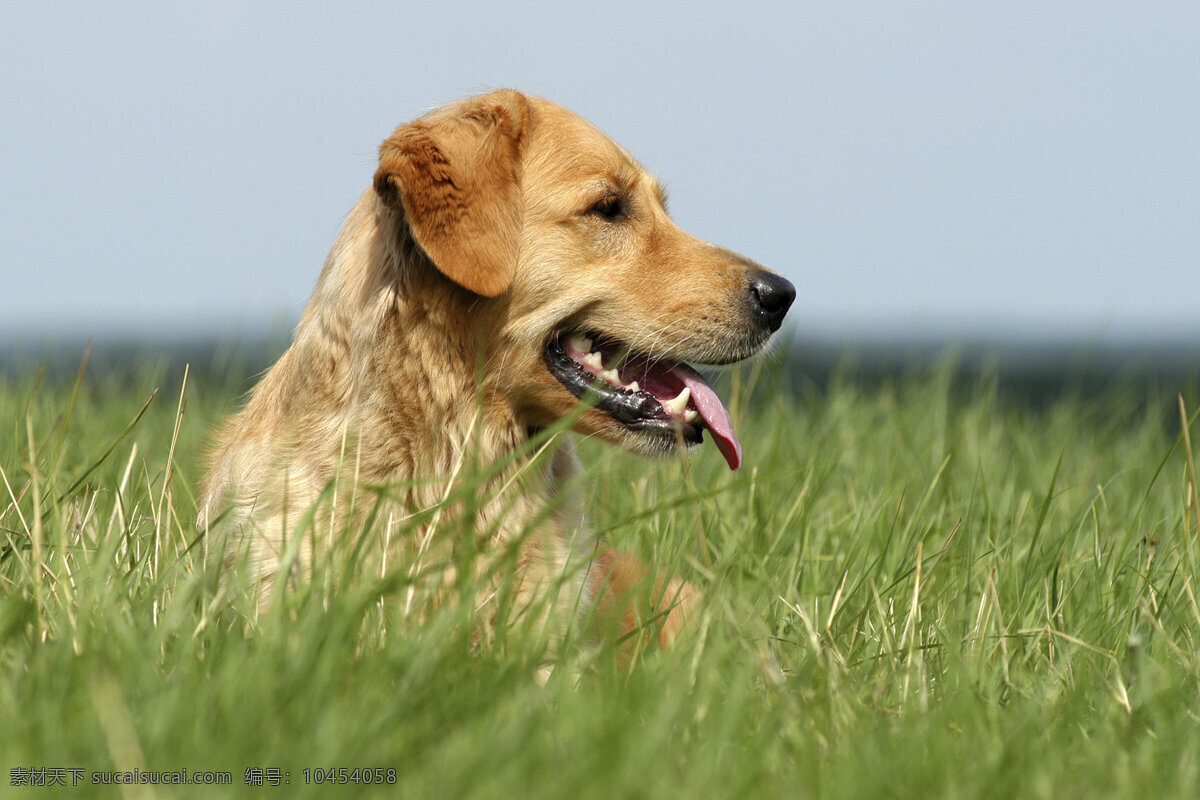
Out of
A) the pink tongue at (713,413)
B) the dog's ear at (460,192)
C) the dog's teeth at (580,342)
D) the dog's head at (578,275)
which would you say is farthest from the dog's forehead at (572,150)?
the pink tongue at (713,413)

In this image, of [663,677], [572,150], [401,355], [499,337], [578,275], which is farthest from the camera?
[572,150]

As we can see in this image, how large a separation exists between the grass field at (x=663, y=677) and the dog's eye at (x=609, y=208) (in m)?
0.87

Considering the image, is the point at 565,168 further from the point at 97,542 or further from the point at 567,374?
the point at 97,542

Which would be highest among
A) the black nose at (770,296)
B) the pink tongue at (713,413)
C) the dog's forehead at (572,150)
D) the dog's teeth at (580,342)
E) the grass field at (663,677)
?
the dog's forehead at (572,150)

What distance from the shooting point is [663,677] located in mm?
2033

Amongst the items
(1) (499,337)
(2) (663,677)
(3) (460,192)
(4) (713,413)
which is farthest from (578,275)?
(2) (663,677)

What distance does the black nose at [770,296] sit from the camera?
3.40 metres

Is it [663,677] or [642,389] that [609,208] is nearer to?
[642,389]

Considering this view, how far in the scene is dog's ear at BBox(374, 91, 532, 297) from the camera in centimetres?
291

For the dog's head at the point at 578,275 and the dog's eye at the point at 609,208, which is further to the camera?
the dog's eye at the point at 609,208

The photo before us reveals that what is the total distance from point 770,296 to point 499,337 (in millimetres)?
870

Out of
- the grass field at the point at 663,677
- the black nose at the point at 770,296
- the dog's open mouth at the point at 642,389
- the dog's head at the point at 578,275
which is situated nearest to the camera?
the grass field at the point at 663,677

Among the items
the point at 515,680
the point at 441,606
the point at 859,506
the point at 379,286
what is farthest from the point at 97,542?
the point at 859,506

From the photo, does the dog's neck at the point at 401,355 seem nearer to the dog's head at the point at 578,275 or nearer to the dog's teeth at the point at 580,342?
the dog's head at the point at 578,275
